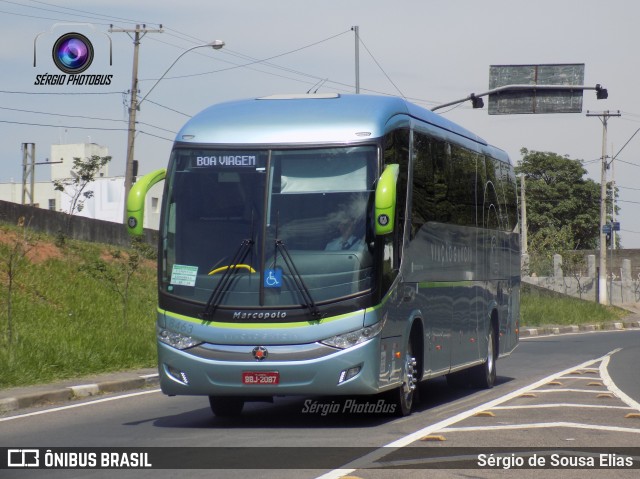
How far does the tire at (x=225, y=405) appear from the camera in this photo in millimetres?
12844

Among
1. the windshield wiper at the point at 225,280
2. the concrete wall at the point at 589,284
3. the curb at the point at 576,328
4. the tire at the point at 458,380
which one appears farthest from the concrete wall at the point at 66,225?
the concrete wall at the point at 589,284

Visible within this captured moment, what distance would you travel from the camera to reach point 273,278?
1155 centimetres


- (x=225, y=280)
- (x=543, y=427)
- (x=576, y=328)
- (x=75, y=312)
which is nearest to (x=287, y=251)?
(x=225, y=280)

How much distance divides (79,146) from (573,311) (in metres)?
59.0

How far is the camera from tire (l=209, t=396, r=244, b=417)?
506 inches

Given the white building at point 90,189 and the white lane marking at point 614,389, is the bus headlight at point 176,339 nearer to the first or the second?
the white lane marking at point 614,389

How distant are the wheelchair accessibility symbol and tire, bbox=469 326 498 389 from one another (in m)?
6.63

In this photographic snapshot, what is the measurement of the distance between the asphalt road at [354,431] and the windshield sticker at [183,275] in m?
1.47

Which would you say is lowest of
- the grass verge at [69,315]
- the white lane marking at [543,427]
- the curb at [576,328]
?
the curb at [576,328]

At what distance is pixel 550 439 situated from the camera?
400 inches

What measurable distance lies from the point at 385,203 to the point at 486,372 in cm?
705

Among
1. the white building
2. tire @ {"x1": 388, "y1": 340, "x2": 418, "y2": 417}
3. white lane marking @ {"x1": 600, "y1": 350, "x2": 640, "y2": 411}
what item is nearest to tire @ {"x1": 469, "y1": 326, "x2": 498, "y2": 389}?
white lane marking @ {"x1": 600, "y1": 350, "x2": 640, "y2": 411}

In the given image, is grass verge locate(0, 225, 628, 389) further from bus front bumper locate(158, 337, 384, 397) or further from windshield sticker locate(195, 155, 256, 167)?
windshield sticker locate(195, 155, 256, 167)

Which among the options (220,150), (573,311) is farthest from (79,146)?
(220,150)
